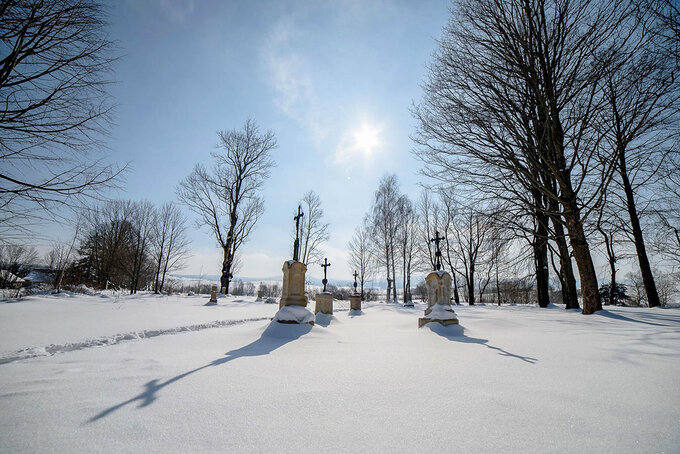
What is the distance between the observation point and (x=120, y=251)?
2302cm

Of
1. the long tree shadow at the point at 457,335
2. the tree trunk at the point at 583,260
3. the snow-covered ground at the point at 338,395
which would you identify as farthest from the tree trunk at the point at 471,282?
the snow-covered ground at the point at 338,395

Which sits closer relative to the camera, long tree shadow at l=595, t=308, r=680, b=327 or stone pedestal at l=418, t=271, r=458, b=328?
long tree shadow at l=595, t=308, r=680, b=327

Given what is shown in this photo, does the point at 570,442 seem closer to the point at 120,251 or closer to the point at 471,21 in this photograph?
the point at 471,21

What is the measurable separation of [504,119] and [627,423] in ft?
22.9

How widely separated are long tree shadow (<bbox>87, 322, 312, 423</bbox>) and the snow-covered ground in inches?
0.9

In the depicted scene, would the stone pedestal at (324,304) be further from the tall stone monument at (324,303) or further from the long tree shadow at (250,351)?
the long tree shadow at (250,351)

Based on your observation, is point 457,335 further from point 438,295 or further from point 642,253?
point 642,253

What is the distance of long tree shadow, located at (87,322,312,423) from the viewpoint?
1.98 metres

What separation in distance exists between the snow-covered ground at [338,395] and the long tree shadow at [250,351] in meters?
0.02

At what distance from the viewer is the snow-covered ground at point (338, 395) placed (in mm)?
1504

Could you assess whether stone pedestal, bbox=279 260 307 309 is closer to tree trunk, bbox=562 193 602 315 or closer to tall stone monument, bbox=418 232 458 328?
tall stone monument, bbox=418 232 458 328

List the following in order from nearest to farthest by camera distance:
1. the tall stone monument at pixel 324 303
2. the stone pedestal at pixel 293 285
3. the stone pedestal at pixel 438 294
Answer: the stone pedestal at pixel 438 294 → the stone pedestal at pixel 293 285 → the tall stone monument at pixel 324 303

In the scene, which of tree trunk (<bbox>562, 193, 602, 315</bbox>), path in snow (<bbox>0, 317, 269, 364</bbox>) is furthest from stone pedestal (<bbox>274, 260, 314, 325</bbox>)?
tree trunk (<bbox>562, 193, 602, 315</bbox>)

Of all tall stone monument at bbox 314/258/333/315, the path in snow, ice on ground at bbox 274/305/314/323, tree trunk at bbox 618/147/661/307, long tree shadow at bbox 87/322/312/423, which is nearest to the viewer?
long tree shadow at bbox 87/322/312/423
